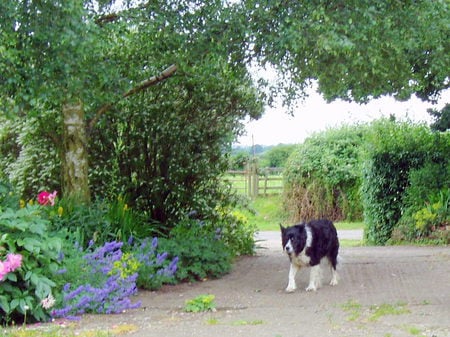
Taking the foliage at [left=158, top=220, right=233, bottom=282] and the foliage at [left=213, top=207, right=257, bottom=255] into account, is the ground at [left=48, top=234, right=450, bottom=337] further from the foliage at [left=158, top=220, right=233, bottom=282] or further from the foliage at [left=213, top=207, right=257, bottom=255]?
the foliage at [left=213, top=207, right=257, bottom=255]

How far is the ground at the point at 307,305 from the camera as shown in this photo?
24.0 feet

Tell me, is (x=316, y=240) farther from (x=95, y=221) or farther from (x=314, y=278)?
(x=95, y=221)

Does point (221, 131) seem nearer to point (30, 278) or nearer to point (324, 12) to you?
point (324, 12)

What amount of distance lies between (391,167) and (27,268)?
1131cm

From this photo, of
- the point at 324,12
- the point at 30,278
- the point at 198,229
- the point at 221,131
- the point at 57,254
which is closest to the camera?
the point at 30,278

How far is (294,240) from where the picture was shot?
9977 mm

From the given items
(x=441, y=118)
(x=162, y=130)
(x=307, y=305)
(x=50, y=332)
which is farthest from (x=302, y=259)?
(x=441, y=118)

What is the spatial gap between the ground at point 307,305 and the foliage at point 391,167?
4.76m

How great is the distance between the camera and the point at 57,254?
8398mm

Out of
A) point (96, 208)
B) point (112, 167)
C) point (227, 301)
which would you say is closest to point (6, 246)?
point (227, 301)

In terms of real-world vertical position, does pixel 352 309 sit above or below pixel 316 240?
below

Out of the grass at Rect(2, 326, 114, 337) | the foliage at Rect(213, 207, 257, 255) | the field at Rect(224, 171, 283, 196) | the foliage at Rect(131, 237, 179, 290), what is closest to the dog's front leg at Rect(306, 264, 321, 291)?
the foliage at Rect(131, 237, 179, 290)

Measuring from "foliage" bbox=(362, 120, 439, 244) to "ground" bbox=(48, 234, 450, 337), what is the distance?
476 cm

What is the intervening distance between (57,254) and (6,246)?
637 mm
